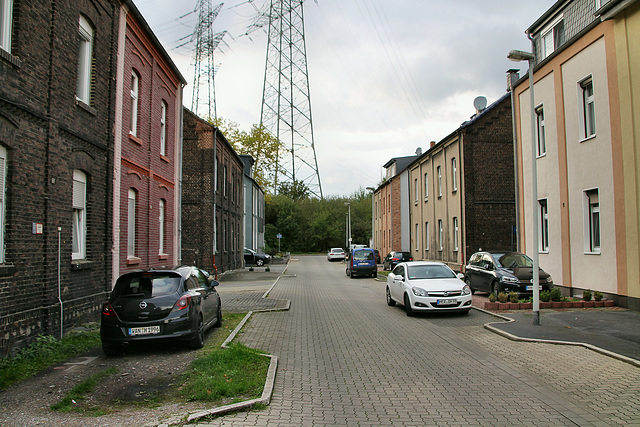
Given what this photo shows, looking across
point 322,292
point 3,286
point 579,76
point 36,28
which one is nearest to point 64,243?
point 3,286

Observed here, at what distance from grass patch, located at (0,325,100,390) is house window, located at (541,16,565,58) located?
54.3 ft

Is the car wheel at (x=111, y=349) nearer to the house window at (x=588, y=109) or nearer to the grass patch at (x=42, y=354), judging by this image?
the grass patch at (x=42, y=354)

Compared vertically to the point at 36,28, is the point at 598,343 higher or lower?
lower

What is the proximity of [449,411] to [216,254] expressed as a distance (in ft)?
83.4

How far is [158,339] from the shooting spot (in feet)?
27.5

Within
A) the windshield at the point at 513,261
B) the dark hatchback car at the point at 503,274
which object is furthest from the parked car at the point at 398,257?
the windshield at the point at 513,261

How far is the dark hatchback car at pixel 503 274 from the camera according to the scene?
50.4 feet

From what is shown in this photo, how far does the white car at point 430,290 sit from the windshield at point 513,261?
2.93m

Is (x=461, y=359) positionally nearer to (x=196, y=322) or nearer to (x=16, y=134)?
(x=196, y=322)

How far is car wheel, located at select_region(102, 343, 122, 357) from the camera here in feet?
27.6

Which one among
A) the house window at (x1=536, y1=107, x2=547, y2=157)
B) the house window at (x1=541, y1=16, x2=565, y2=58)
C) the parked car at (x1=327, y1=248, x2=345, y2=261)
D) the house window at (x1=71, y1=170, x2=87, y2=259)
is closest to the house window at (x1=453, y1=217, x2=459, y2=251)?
the house window at (x1=536, y1=107, x2=547, y2=157)

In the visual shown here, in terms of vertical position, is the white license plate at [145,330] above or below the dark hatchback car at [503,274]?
below

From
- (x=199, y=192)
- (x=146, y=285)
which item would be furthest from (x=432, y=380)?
(x=199, y=192)

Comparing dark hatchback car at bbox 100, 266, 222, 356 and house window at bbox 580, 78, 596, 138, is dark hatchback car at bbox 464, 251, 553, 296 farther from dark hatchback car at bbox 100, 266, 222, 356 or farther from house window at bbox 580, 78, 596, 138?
dark hatchback car at bbox 100, 266, 222, 356
